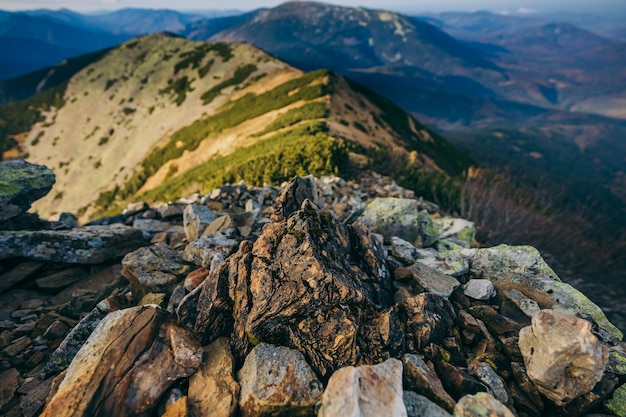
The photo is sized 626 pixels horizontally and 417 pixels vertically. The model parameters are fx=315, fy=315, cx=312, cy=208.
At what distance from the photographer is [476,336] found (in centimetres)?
609

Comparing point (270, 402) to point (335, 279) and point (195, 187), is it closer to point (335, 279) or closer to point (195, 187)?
point (335, 279)

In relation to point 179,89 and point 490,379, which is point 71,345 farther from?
point 179,89

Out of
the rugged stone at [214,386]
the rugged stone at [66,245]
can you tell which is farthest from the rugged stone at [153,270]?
the rugged stone at [214,386]

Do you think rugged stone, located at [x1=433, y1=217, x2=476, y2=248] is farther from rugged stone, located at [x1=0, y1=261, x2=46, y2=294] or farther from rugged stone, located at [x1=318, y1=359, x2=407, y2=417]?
rugged stone, located at [x1=0, y1=261, x2=46, y2=294]

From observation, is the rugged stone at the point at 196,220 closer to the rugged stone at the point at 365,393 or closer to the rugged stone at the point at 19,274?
the rugged stone at the point at 19,274

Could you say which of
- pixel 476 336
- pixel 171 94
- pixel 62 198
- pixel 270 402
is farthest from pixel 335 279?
pixel 171 94

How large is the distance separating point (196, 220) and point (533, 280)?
373 inches

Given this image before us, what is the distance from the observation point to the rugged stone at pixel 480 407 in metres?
4.25

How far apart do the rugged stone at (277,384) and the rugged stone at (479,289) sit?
13.7 ft

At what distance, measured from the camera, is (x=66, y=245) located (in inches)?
348

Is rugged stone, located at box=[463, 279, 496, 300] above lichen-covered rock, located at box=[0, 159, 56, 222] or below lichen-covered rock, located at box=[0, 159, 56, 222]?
below

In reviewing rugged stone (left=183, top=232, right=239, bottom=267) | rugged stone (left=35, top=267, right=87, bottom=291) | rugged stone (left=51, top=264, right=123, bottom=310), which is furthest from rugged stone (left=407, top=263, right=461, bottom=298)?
rugged stone (left=35, top=267, right=87, bottom=291)

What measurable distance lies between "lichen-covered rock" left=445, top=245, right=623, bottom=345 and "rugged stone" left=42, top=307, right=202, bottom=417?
6.99m

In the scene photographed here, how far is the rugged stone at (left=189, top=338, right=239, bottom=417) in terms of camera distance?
4.87 meters
